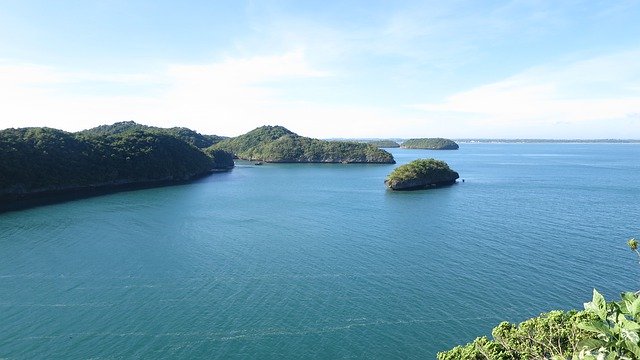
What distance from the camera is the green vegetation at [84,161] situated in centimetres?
6838

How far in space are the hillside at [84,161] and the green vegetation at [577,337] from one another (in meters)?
75.6

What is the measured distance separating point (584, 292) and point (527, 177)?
78352 mm

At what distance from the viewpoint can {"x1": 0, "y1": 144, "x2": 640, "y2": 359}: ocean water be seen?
22.1m

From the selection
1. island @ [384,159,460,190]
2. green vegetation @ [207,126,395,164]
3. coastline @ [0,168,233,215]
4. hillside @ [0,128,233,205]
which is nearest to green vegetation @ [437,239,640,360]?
island @ [384,159,460,190]

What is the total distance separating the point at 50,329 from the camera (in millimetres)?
23078

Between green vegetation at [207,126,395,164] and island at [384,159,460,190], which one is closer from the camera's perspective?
island at [384,159,460,190]

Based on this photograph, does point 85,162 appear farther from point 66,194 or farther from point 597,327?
point 597,327

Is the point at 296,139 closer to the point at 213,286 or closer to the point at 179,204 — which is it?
the point at 179,204

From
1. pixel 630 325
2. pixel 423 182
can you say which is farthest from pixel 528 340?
pixel 423 182

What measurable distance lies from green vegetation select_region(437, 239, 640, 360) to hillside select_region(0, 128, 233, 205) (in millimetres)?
75586

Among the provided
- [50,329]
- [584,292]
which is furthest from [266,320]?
[584,292]

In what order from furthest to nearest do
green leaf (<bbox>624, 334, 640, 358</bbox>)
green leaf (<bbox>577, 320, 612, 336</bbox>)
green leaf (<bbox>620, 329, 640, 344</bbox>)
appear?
green leaf (<bbox>577, 320, 612, 336</bbox>), green leaf (<bbox>624, 334, 640, 358</bbox>), green leaf (<bbox>620, 329, 640, 344</bbox>)

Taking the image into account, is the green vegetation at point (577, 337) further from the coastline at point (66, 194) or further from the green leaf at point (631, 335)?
the coastline at point (66, 194)

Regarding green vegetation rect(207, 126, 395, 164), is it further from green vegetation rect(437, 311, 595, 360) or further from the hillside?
green vegetation rect(437, 311, 595, 360)
